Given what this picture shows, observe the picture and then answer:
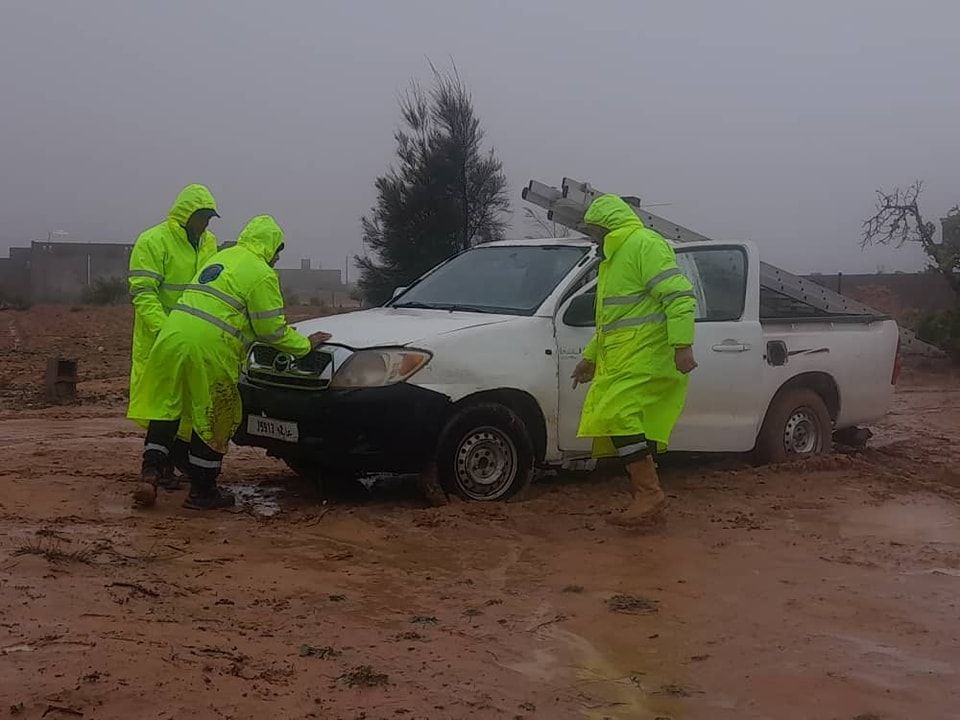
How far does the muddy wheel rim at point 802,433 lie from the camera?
25.8 ft

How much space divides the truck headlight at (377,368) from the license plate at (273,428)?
0.35 metres

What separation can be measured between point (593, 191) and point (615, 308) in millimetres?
2411

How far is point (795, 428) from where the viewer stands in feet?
25.9

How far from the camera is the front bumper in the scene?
5.97 metres

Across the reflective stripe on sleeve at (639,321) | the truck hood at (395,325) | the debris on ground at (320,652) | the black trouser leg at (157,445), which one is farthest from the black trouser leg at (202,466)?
the debris on ground at (320,652)

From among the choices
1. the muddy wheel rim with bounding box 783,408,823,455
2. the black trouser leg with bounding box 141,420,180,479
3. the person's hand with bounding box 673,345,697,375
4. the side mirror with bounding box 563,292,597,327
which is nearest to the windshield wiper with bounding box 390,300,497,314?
the side mirror with bounding box 563,292,597,327

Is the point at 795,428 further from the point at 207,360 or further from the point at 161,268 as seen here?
the point at 161,268

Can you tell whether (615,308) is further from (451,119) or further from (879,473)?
(451,119)

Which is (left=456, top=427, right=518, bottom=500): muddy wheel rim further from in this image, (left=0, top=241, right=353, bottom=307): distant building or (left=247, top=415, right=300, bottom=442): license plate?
(left=0, top=241, right=353, bottom=307): distant building

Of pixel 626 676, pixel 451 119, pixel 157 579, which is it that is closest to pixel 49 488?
pixel 157 579

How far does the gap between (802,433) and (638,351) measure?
253cm

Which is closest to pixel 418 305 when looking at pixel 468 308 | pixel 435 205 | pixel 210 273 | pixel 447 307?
pixel 447 307

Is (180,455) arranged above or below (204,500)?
above

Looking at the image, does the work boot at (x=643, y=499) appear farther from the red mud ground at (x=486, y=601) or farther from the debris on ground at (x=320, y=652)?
the debris on ground at (x=320, y=652)
